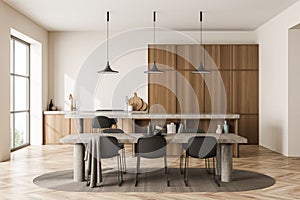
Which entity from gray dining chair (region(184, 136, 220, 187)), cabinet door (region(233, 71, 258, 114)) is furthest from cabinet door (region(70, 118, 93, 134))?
gray dining chair (region(184, 136, 220, 187))

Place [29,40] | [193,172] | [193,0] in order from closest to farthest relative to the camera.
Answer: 1. [193,172]
2. [193,0]
3. [29,40]

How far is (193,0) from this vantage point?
27.7 feet

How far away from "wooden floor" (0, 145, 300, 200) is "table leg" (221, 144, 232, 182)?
27.0 inches

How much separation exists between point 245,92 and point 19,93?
568 cm

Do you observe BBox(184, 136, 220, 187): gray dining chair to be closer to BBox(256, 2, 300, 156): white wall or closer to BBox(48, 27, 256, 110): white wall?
BBox(256, 2, 300, 156): white wall

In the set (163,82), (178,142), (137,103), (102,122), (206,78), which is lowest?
(178,142)

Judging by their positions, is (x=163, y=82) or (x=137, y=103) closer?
(x=163, y=82)

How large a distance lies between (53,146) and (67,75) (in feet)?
6.88

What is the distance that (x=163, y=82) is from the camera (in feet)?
37.1

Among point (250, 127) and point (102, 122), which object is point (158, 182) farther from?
point (250, 127)

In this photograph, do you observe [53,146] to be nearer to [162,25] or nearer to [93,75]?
[93,75]

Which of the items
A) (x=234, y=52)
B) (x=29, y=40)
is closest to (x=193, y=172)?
(x=234, y=52)

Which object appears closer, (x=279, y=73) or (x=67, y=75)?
(x=279, y=73)

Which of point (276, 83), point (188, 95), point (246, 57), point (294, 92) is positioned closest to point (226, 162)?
point (294, 92)
